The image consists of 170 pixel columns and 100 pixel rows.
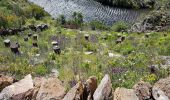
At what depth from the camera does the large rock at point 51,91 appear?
8953 millimetres

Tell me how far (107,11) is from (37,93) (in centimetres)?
3322

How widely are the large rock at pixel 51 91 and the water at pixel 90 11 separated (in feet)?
92.5

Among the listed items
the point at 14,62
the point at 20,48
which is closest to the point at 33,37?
the point at 20,48

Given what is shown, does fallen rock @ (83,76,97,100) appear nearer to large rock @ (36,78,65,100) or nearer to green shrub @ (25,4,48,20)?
large rock @ (36,78,65,100)

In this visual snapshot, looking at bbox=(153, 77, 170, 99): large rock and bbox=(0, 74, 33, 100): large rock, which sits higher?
bbox=(153, 77, 170, 99): large rock

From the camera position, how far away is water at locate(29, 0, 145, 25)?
3875cm

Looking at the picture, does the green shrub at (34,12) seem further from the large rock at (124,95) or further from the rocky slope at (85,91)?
the large rock at (124,95)

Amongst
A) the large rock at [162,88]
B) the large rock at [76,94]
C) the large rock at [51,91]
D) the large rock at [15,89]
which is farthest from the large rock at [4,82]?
the large rock at [162,88]

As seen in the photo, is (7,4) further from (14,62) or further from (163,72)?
(163,72)

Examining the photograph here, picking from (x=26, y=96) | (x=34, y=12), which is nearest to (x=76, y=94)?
(x=26, y=96)

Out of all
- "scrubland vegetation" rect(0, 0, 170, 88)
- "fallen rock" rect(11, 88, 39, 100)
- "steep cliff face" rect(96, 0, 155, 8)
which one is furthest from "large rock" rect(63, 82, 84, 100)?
"steep cliff face" rect(96, 0, 155, 8)

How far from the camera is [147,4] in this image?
151ft

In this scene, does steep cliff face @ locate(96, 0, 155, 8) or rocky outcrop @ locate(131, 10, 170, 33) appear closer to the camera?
rocky outcrop @ locate(131, 10, 170, 33)

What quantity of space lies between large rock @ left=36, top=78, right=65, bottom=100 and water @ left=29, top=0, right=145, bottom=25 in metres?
28.2
